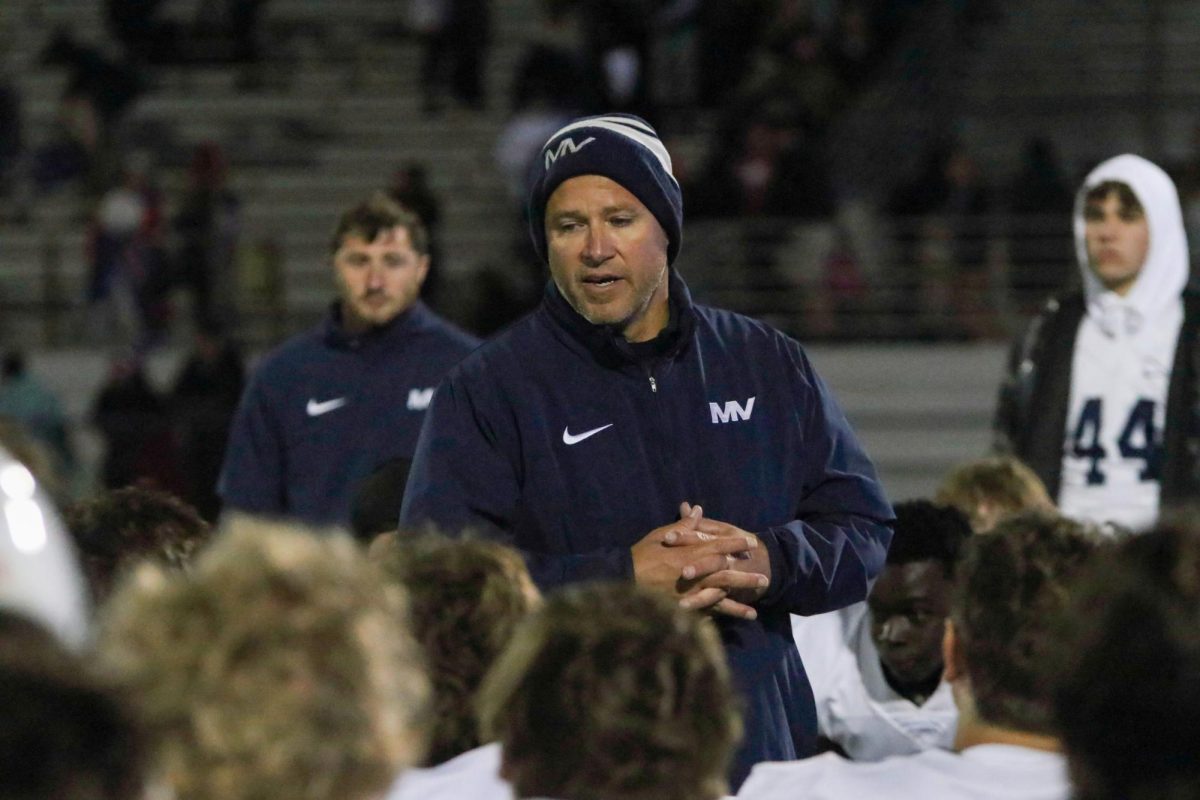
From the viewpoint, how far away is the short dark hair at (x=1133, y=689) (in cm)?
205

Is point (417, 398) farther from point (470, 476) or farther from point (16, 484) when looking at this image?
point (16, 484)

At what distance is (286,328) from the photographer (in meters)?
14.9

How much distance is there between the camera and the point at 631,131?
4082 mm

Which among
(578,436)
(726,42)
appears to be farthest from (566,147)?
(726,42)

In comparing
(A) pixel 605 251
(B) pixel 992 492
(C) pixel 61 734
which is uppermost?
(A) pixel 605 251

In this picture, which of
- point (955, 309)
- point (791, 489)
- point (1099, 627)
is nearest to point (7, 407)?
point (955, 309)

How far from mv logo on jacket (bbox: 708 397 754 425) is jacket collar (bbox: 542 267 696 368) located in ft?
0.42

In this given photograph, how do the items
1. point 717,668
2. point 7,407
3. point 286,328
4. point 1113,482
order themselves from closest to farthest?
point 717,668 → point 1113,482 → point 7,407 → point 286,328

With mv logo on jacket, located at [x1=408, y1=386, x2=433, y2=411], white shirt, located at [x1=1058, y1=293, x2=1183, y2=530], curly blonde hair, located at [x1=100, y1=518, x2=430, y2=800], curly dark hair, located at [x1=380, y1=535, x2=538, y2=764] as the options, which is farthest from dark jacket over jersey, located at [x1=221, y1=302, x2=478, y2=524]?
curly blonde hair, located at [x1=100, y1=518, x2=430, y2=800]

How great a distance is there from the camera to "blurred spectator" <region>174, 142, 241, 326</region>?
14.7 m

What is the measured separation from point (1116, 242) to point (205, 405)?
22.4 feet

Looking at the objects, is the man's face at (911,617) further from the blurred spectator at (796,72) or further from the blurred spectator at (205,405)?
the blurred spectator at (796,72)

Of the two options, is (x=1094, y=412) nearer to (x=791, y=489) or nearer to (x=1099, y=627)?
(x=791, y=489)

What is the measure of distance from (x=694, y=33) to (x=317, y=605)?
14511mm
